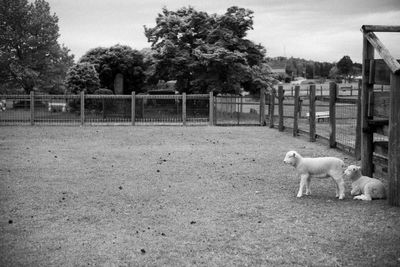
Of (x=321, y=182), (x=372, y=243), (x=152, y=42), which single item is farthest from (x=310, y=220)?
(x=152, y=42)

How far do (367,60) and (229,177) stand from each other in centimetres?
370

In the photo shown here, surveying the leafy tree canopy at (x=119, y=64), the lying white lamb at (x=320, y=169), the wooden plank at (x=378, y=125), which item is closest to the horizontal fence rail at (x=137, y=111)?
the leafy tree canopy at (x=119, y=64)

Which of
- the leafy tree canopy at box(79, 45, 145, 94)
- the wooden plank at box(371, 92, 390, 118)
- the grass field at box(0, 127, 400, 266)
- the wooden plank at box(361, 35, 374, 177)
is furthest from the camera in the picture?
the leafy tree canopy at box(79, 45, 145, 94)

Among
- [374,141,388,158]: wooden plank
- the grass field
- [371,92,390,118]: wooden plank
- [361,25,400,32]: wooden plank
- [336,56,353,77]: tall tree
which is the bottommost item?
the grass field

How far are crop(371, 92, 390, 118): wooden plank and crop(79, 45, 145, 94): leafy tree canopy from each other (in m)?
28.4

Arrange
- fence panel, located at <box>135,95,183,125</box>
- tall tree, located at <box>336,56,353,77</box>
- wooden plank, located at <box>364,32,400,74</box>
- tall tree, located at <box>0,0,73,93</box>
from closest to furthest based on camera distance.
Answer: wooden plank, located at <box>364,32,400,74</box>, fence panel, located at <box>135,95,183,125</box>, tall tree, located at <box>0,0,73,93</box>, tall tree, located at <box>336,56,353,77</box>

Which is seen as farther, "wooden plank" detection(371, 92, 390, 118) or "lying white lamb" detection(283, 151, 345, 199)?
"wooden plank" detection(371, 92, 390, 118)

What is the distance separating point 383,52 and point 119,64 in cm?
2996

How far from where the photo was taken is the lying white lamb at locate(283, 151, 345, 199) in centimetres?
824

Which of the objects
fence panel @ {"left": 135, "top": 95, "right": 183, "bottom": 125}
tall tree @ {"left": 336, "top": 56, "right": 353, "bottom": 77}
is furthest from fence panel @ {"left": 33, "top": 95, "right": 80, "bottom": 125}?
tall tree @ {"left": 336, "top": 56, "right": 353, "bottom": 77}

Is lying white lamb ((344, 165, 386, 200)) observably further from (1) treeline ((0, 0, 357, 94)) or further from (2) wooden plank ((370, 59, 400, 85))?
(1) treeline ((0, 0, 357, 94))

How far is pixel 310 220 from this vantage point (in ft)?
22.4

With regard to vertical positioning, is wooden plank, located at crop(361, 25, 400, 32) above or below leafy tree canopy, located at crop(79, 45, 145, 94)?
below

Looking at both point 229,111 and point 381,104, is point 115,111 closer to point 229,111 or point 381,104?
point 229,111
